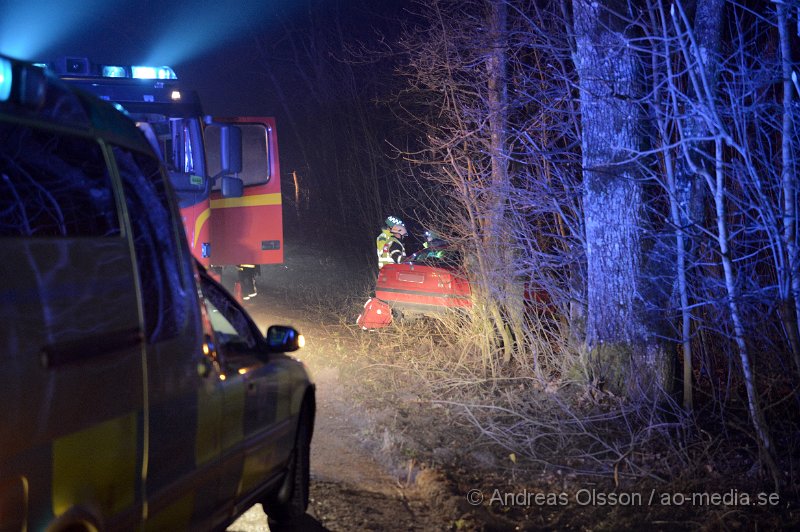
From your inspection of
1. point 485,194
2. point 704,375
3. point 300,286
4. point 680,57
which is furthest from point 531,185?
point 300,286

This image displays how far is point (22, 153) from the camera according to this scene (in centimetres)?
235

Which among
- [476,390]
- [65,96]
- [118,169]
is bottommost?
[476,390]

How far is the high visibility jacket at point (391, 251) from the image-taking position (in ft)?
42.1

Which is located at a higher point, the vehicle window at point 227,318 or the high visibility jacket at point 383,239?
the high visibility jacket at point 383,239

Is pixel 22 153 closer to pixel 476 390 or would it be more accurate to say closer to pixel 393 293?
pixel 476 390

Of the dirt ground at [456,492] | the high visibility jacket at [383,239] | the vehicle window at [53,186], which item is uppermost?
the vehicle window at [53,186]

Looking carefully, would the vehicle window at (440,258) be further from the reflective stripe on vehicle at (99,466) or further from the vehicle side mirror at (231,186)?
the reflective stripe on vehicle at (99,466)

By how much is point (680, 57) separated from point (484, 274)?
3041 millimetres

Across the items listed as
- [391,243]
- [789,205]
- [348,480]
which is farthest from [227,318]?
[391,243]

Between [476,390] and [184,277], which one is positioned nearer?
[184,277]

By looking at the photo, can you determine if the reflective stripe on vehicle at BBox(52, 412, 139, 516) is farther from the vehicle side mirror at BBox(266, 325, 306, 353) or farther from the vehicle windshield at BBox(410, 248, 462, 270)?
the vehicle windshield at BBox(410, 248, 462, 270)

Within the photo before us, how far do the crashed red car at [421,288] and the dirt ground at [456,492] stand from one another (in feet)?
6.93

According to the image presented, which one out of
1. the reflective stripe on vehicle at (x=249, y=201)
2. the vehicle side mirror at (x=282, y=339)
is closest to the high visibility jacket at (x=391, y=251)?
the reflective stripe on vehicle at (x=249, y=201)

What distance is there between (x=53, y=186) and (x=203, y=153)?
7.43m
